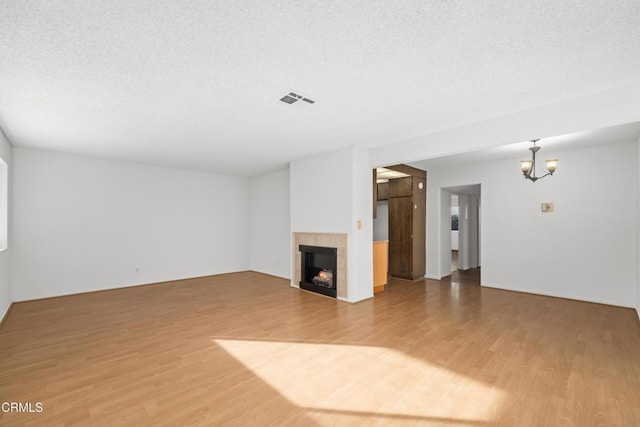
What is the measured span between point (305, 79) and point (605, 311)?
561 cm

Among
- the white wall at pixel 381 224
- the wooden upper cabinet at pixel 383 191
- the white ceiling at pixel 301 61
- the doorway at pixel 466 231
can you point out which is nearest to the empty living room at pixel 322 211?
the white ceiling at pixel 301 61

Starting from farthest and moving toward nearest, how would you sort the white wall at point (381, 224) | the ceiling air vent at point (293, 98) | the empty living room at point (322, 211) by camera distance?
1. the white wall at point (381, 224)
2. the ceiling air vent at point (293, 98)
3. the empty living room at point (322, 211)

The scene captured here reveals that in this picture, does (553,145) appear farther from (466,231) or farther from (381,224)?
(381,224)

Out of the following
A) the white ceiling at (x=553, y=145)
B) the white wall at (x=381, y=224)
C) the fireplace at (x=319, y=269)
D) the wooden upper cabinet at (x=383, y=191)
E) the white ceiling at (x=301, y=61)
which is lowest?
the fireplace at (x=319, y=269)

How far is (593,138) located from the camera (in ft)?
14.4

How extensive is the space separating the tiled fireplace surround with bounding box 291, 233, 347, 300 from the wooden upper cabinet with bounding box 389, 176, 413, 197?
2647mm

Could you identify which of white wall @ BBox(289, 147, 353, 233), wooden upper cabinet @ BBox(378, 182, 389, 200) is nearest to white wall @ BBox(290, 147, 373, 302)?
white wall @ BBox(289, 147, 353, 233)

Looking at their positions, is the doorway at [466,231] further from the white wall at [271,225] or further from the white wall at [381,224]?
the white wall at [271,225]

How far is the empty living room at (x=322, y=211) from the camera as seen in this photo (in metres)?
1.99

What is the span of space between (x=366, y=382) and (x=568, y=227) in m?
5.07

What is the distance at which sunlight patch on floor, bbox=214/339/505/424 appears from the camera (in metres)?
2.10

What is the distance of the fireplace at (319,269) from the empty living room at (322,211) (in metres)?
0.04

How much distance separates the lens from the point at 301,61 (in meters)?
2.31

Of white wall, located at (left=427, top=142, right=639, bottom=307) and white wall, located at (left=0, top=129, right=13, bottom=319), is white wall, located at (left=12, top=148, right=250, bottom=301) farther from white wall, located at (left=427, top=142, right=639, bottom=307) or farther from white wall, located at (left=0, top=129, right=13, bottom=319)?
white wall, located at (left=427, top=142, right=639, bottom=307)
